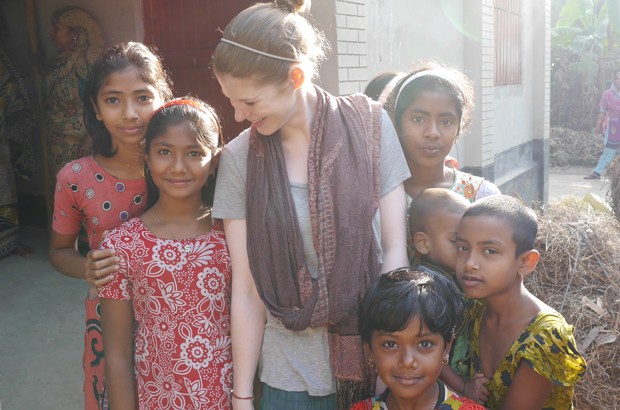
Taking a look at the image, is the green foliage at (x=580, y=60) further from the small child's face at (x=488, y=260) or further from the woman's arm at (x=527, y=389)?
the woman's arm at (x=527, y=389)

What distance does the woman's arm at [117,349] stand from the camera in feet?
6.58

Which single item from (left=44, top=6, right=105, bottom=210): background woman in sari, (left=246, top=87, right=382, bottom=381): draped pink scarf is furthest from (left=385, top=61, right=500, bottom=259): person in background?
(left=44, top=6, right=105, bottom=210): background woman in sari

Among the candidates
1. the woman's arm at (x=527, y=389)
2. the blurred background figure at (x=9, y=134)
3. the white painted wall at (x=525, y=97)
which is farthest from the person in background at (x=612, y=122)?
the woman's arm at (x=527, y=389)

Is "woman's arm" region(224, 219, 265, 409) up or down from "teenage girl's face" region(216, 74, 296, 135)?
down

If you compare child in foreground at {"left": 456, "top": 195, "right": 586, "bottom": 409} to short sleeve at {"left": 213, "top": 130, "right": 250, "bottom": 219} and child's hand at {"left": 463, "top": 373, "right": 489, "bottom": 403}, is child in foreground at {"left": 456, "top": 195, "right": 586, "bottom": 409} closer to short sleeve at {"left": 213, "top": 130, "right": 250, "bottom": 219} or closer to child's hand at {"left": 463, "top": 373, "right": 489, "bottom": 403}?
child's hand at {"left": 463, "top": 373, "right": 489, "bottom": 403}

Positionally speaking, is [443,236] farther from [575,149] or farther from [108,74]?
[575,149]

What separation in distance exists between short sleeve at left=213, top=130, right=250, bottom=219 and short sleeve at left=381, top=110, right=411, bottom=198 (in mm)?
448

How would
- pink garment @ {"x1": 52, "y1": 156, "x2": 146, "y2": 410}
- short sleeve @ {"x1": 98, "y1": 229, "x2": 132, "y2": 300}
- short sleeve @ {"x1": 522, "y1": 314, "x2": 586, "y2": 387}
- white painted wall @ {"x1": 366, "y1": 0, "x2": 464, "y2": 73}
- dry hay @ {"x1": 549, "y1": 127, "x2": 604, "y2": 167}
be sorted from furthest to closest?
dry hay @ {"x1": 549, "y1": 127, "x2": 604, "y2": 167}
white painted wall @ {"x1": 366, "y1": 0, "x2": 464, "y2": 73}
pink garment @ {"x1": 52, "y1": 156, "x2": 146, "y2": 410}
short sleeve @ {"x1": 98, "y1": 229, "x2": 132, "y2": 300}
short sleeve @ {"x1": 522, "y1": 314, "x2": 586, "y2": 387}

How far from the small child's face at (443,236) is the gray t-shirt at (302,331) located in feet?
0.84

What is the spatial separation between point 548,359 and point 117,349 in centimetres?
139

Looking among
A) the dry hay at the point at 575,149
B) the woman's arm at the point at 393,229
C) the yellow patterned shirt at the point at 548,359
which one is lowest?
the dry hay at the point at 575,149

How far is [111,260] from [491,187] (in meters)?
1.51

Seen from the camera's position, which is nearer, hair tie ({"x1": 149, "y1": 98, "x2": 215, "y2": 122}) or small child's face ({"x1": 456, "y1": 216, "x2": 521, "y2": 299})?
small child's face ({"x1": 456, "y1": 216, "x2": 521, "y2": 299})

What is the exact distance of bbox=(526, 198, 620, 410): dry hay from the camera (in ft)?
8.68
